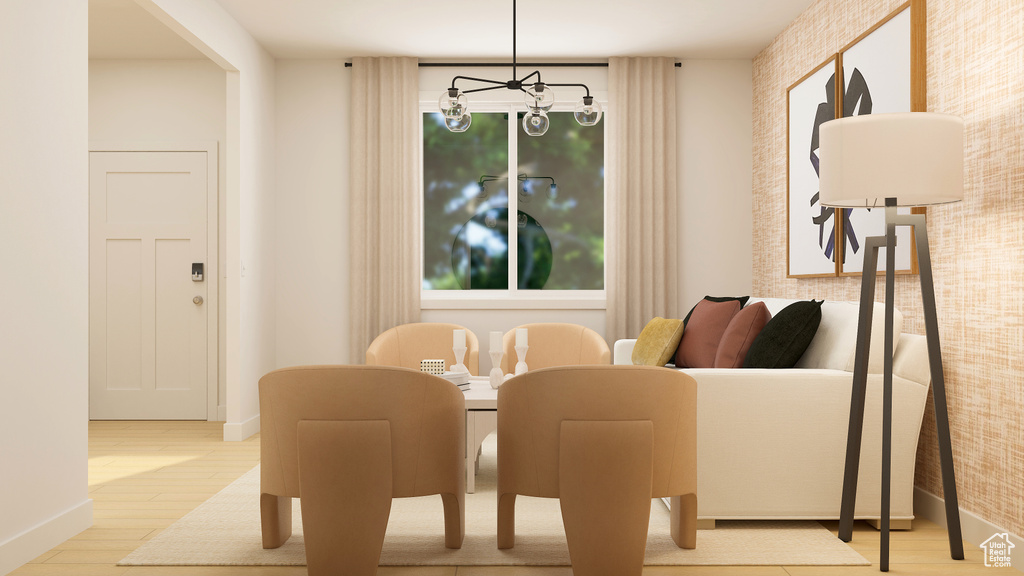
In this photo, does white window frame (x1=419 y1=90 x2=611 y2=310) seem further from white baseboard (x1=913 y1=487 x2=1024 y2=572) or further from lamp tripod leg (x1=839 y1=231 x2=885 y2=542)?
lamp tripod leg (x1=839 y1=231 x2=885 y2=542)

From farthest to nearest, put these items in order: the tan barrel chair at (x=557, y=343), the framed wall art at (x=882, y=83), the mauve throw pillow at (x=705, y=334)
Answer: the tan barrel chair at (x=557, y=343) → the mauve throw pillow at (x=705, y=334) → the framed wall art at (x=882, y=83)

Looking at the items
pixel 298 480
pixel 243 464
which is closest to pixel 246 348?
pixel 243 464

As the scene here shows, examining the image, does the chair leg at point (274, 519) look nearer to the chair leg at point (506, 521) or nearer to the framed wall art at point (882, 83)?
the chair leg at point (506, 521)

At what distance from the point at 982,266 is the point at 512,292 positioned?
333cm

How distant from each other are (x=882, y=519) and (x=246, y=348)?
12.8 feet

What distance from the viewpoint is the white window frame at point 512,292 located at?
5.38 meters

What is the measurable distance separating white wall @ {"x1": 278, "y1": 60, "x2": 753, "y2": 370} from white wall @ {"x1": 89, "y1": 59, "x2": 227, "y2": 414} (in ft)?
1.49

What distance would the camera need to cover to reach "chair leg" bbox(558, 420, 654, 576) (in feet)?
7.15

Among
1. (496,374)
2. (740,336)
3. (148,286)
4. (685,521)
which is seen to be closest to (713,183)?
(740,336)

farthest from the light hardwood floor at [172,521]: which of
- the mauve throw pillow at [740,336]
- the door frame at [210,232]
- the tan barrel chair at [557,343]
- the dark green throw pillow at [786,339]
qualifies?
the tan barrel chair at [557,343]

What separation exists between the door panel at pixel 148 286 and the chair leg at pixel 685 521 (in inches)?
157

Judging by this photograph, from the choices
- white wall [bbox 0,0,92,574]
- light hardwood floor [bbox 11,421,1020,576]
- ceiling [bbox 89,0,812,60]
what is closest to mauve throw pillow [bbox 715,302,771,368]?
light hardwood floor [bbox 11,421,1020,576]

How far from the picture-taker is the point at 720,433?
2.79 m

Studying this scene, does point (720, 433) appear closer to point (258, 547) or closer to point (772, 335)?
point (772, 335)
